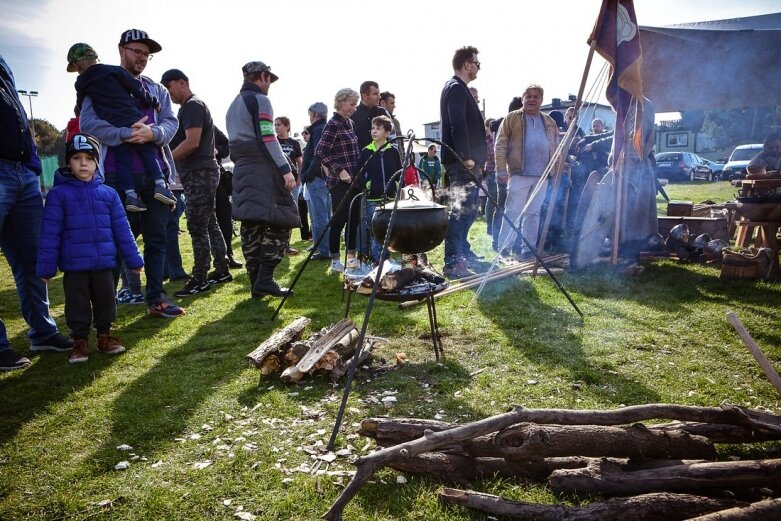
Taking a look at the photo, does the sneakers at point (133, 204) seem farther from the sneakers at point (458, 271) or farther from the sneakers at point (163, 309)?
the sneakers at point (458, 271)

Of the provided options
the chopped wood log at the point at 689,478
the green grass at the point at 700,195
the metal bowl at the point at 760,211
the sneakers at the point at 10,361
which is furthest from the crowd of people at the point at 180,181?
the green grass at the point at 700,195

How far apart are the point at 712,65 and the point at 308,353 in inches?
428

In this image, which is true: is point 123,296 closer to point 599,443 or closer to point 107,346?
point 107,346

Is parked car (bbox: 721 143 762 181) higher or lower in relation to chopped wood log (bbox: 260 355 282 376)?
higher

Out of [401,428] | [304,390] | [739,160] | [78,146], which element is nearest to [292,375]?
Result: [304,390]

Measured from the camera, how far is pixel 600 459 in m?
2.32

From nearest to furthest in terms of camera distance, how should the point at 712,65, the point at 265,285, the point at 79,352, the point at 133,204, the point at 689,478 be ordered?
the point at 689,478, the point at 79,352, the point at 133,204, the point at 265,285, the point at 712,65

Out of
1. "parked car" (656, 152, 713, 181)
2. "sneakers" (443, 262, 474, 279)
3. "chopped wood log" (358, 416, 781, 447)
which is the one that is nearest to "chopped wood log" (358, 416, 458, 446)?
"chopped wood log" (358, 416, 781, 447)

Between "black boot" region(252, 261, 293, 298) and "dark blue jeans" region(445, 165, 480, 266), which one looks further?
"dark blue jeans" region(445, 165, 480, 266)

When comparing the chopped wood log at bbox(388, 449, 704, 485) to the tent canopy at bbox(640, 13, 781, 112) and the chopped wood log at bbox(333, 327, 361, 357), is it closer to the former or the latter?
the chopped wood log at bbox(333, 327, 361, 357)

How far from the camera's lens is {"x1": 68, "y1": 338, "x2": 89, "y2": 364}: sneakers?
4066 mm

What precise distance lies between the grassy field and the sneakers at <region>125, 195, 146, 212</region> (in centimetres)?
121

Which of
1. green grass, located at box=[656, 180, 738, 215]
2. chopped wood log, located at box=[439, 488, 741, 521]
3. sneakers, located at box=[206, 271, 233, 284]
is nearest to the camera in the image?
chopped wood log, located at box=[439, 488, 741, 521]

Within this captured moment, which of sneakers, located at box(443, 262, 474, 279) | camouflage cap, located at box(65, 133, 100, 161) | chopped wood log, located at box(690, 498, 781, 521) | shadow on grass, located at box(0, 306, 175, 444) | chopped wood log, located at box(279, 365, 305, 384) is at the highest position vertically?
camouflage cap, located at box(65, 133, 100, 161)
